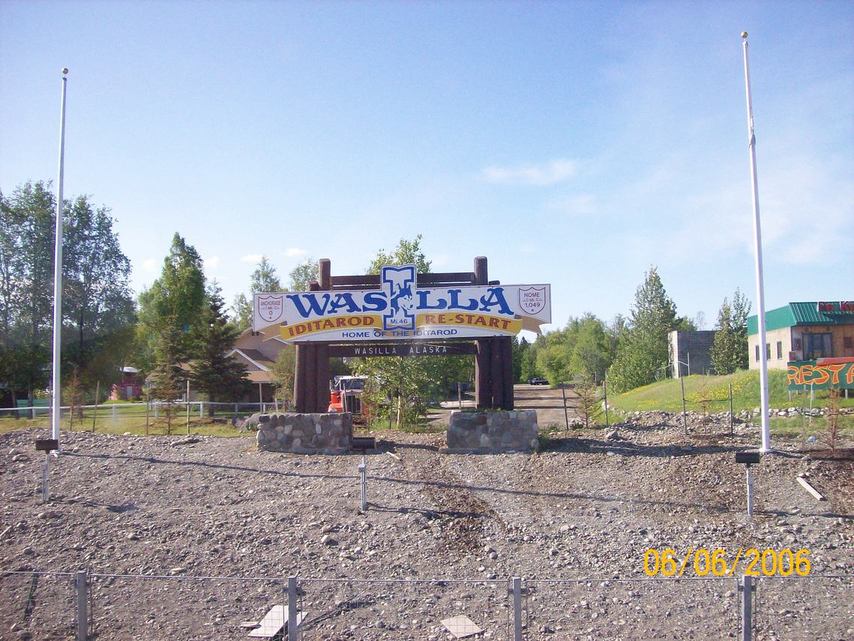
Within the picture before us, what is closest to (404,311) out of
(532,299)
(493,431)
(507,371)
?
(507,371)

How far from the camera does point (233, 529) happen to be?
39.9ft

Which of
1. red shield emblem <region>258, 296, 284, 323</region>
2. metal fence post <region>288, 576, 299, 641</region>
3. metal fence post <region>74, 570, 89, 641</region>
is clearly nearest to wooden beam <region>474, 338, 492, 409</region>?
red shield emblem <region>258, 296, 284, 323</region>

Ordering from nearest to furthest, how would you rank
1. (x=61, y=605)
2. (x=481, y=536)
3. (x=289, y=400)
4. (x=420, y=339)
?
(x=61, y=605), (x=481, y=536), (x=420, y=339), (x=289, y=400)

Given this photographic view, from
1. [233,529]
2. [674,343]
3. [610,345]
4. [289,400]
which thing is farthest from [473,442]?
[610,345]

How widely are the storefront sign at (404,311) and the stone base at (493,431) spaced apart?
2135 millimetres

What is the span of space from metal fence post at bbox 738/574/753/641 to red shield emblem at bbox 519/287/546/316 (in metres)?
10.9

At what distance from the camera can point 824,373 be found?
2677 cm

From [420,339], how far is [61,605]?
10.5 metres

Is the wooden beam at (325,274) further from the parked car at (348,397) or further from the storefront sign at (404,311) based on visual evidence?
the parked car at (348,397)

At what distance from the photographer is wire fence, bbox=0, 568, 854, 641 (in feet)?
27.5

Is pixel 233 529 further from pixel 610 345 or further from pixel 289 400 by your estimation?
pixel 610 345

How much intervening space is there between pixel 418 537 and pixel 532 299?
7.89m

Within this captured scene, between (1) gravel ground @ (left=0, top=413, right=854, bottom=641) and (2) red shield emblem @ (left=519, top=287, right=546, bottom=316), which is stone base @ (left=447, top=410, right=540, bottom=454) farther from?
(2) red shield emblem @ (left=519, top=287, right=546, bottom=316)
